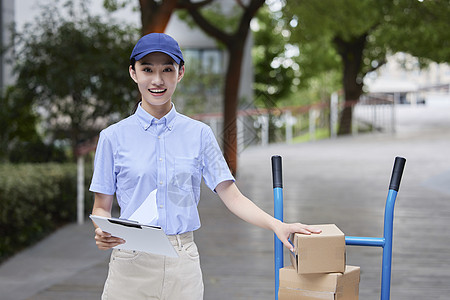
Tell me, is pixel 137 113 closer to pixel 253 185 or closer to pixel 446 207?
pixel 446 207

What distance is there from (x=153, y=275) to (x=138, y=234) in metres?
0.29

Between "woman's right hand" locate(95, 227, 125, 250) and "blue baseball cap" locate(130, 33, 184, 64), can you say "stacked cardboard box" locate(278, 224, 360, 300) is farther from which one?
"blue baseball cap" locate(130, 33, 184, 64)

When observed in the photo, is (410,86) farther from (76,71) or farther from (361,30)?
(76,71)

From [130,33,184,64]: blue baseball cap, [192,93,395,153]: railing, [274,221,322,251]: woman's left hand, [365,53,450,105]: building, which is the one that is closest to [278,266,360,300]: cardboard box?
[274,221,322,251]: woman's left hand

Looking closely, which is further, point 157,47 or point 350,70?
point 350,70

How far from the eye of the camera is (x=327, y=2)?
10141mm

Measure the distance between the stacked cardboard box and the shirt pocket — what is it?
1.16 ft

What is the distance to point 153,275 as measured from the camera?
218 centimetres

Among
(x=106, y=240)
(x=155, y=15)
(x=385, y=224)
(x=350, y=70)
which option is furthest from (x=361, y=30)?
(x=106, y=240)

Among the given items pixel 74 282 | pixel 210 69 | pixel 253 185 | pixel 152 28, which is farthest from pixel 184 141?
pixel 210 69

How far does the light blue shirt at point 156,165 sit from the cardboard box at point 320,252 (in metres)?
0.34

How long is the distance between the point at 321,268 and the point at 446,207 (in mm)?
5915

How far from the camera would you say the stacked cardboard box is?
2133mm

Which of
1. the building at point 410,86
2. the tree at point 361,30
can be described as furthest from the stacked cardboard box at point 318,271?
the building at point 410,86
